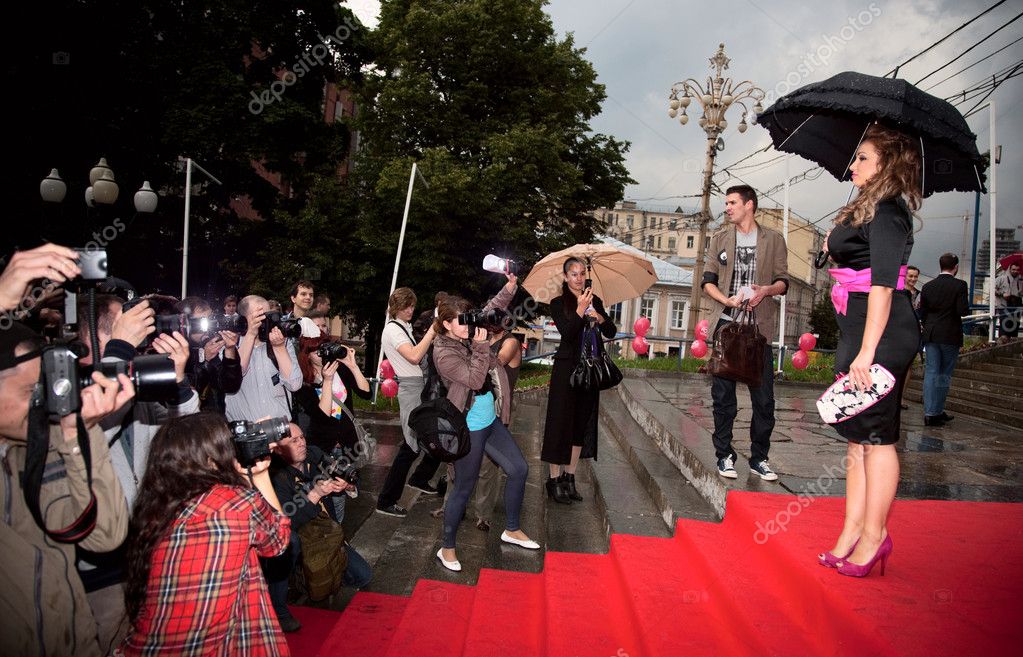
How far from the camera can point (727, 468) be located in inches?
154

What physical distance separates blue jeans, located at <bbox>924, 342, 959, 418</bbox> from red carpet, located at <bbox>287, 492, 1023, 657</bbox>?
3871mm

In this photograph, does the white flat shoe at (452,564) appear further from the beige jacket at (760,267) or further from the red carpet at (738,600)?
the beige jacket at (760,267)

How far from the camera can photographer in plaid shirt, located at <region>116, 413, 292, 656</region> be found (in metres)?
2.08

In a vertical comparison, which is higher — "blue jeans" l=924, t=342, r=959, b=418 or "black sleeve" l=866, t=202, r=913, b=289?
"black sleeve" l=866, t=202, r=913, b=289

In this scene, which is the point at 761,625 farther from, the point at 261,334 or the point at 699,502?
the point at 261,334

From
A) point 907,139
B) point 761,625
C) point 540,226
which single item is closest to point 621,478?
point 761,625

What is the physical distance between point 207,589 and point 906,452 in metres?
5.17

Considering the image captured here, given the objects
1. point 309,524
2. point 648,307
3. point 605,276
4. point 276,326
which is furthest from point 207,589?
point 648,307

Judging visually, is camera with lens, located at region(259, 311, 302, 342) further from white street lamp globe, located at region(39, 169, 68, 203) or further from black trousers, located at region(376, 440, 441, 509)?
white street lamp globe, located at region(39, 169, 68, 203)

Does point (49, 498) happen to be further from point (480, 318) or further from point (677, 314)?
point (677, 314)

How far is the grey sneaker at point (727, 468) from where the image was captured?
386 centimetres

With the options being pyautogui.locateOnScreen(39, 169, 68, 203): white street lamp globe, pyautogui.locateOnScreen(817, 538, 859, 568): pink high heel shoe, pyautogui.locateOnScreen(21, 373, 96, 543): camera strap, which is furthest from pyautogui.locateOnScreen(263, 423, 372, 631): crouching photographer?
pyautogui.locateOnScreen(39, 169, 68, 203): white street lamp globe

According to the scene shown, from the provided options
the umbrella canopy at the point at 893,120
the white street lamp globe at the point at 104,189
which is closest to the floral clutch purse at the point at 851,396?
the umbrella canopy at the point at 893,120
